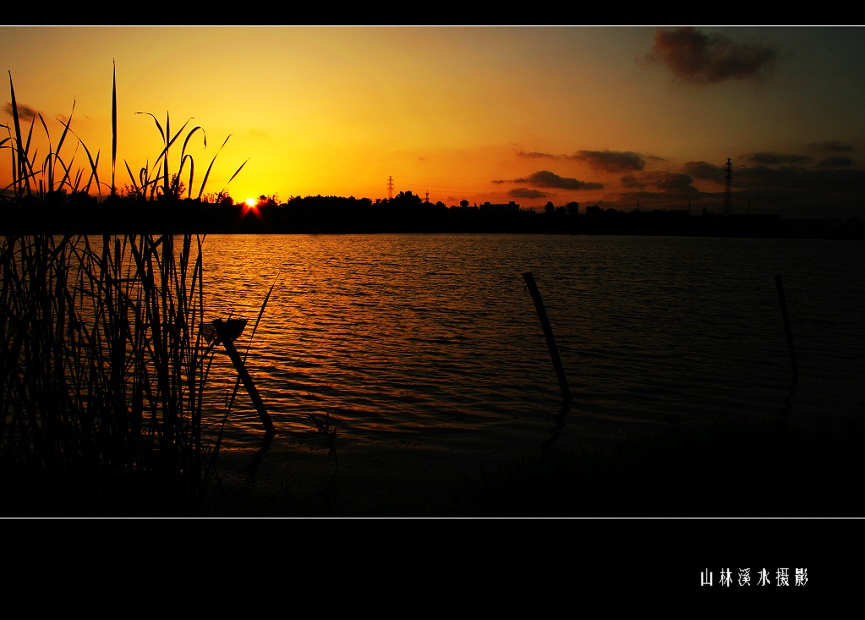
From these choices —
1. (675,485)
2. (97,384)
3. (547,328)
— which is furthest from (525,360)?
(97,384)

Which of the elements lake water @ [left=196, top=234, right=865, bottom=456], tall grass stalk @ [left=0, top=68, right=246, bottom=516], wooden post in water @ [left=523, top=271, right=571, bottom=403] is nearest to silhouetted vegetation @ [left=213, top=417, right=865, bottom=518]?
tall grass stalk @ [left=0, top=68, right=246, bottom=516]

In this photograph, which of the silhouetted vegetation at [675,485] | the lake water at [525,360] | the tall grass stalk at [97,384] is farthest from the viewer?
the lake water at [525,360]

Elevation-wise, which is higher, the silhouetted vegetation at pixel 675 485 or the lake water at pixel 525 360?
the silhouetted vegetation at pixel 675 485

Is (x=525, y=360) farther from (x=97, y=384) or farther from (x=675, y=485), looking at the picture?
(x=97, y=384)

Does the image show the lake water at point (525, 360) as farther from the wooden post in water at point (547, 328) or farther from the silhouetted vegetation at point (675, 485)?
the silhouetted vegetation at point (675, 485)

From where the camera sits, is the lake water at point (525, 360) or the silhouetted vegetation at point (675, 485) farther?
the lake water at point (525, 360)

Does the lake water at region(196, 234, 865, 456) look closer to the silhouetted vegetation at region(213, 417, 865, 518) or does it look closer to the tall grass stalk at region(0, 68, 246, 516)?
the tall grass stalk at region(0, 68, 246, 516)

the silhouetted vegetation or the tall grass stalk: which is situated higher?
the tall grass stalk

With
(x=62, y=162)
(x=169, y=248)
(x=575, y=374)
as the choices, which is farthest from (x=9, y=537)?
(x=575, y=374)

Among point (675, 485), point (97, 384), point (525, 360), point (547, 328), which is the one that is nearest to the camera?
point (97, 384)

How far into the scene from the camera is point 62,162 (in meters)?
4.72

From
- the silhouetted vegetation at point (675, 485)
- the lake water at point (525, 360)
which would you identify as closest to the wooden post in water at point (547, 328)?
the lake water at point (525, 360)

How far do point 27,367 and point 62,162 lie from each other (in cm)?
156

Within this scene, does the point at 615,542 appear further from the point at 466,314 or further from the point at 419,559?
the point at 466,314
